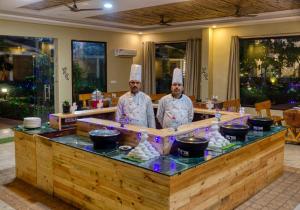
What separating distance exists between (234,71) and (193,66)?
4.16 ft

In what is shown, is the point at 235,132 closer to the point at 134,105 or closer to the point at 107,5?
the point at 134,105

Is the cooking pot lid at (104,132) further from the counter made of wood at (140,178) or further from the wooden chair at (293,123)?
the wooden chair at (293,123)

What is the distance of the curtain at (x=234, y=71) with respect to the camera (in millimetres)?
8523

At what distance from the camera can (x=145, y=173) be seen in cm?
285

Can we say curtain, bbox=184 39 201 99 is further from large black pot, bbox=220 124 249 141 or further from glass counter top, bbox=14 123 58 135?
glass counter top, bbox=14 123 58 135

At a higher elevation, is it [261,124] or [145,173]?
[261,124]

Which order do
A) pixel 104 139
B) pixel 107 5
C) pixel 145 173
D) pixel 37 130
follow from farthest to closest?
pixel 107 5
pixel 37 130
pixel 104 139
pixel 145 173

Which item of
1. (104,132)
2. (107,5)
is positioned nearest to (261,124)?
(104,132)

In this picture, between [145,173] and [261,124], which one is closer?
[145,173]

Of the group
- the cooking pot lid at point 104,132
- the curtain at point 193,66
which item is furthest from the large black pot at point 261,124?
the curtain at point 193,66

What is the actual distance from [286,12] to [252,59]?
185 cm

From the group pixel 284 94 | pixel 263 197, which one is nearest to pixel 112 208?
pixel 263 197

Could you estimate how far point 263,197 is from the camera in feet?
12.8

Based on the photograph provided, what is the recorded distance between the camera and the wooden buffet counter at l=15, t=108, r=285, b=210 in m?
2.86
